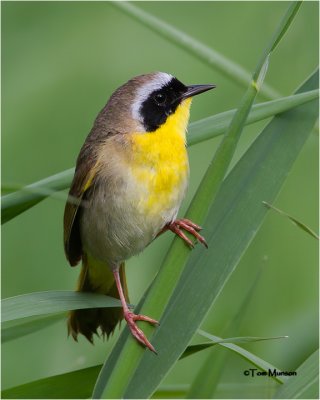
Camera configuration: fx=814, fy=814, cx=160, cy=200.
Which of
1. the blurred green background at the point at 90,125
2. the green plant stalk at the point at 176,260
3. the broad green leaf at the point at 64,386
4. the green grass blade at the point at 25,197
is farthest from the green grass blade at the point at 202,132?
the blurred green background at the point at 90,125

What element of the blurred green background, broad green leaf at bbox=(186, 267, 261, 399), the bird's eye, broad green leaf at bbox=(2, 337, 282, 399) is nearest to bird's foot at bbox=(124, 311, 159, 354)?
broad green leaf at bbox=(2, 337, 282, 399)

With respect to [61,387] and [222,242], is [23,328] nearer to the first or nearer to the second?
[61,387]

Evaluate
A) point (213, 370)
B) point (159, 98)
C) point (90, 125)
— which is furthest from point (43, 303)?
point (90, 125)

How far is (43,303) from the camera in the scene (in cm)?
224

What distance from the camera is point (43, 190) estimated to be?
7.41ft

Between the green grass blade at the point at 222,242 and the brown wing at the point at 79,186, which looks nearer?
the green grass blade at the point at 222,242

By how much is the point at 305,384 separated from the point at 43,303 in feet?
2.41

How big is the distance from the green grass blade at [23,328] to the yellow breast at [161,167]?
554mm

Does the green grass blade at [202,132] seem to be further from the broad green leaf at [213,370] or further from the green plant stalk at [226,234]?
the broad green leaf at [213,370]

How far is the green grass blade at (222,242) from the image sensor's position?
6.88ft

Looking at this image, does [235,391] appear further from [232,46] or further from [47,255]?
[232,46]

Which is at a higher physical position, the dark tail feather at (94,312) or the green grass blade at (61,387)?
the green grass blade at (61,387)

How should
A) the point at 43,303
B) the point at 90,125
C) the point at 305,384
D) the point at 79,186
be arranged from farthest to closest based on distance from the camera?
the point at 90,125
the point at 79,186
the point at 43,303
the point at 305,384

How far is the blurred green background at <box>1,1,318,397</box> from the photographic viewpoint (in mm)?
3652
